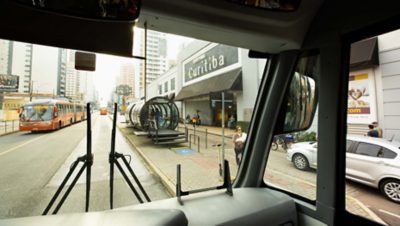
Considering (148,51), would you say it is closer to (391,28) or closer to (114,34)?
(114,34)

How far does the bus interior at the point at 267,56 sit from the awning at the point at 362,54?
46 mm

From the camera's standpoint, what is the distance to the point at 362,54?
146 cm

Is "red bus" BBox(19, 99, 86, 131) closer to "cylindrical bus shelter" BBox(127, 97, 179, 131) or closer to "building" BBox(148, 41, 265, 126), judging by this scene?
"building" BBox(148, 41, 265, 126)

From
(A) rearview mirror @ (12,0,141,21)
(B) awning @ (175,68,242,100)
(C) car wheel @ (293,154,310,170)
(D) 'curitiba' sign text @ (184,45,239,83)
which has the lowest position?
Result: (C) car wheel @ (293,154,310,170)

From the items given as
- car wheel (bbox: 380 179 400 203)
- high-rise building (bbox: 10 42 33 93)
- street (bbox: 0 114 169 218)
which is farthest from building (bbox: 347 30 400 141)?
high-rise building (bbox: 10 42 33 93)

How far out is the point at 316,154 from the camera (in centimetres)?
162

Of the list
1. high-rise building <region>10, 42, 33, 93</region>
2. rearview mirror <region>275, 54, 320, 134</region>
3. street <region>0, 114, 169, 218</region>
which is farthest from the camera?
street <region>0, 114, 169, 218</region>

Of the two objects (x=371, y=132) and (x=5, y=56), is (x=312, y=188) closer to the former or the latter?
(x=371, y=132)

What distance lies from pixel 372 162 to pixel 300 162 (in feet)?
2.08

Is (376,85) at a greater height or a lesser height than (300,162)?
greater

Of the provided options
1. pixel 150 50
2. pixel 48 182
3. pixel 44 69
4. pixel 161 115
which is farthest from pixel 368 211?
pixel 161 115

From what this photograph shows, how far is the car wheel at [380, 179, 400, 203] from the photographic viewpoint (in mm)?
1487

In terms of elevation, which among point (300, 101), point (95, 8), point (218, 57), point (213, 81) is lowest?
point (300, 101)

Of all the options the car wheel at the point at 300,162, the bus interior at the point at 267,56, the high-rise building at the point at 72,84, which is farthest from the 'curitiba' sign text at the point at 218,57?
the high-rise building at the point at 72,84
